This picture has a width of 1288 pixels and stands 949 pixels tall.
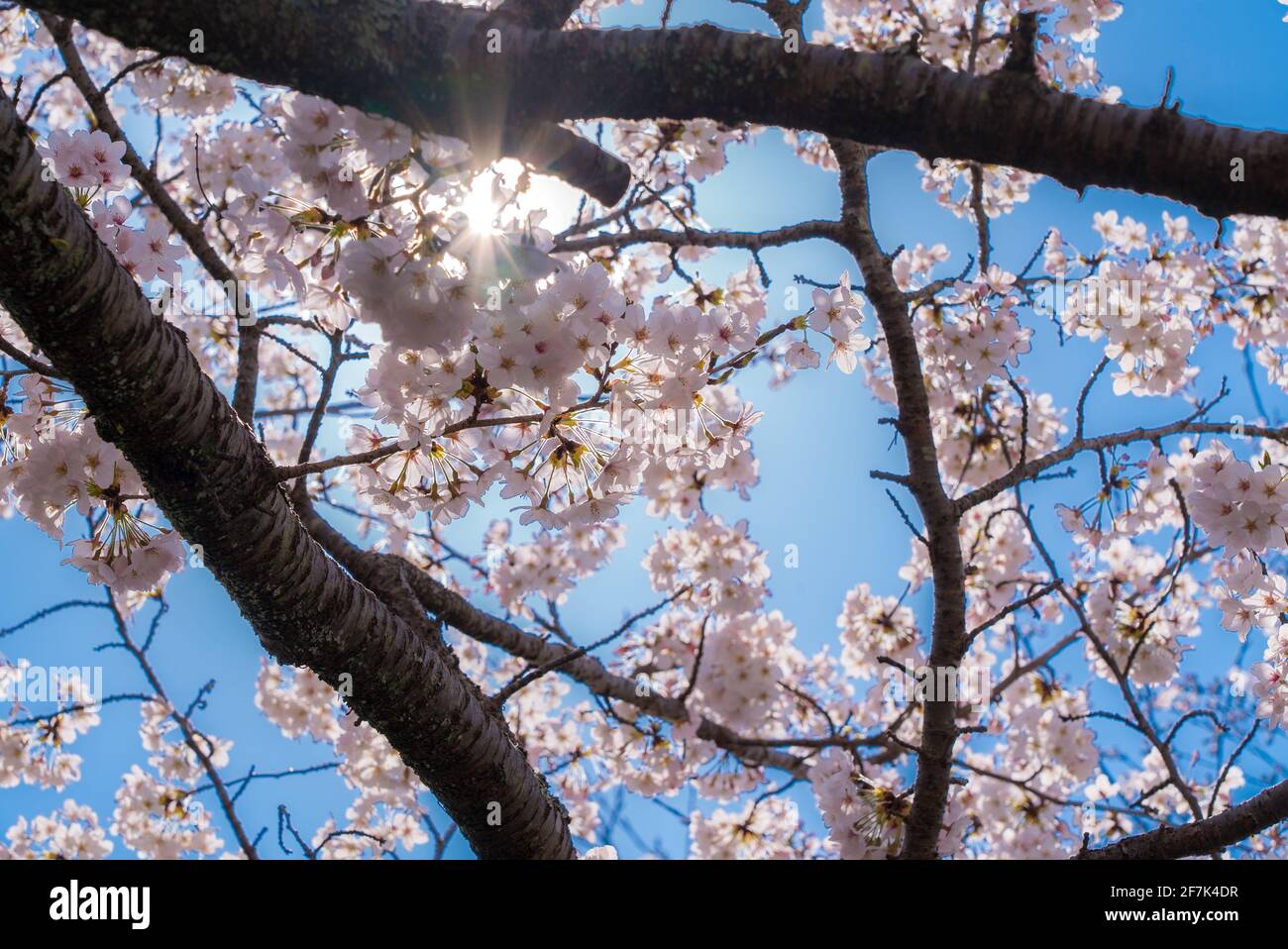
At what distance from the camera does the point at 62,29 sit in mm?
3299

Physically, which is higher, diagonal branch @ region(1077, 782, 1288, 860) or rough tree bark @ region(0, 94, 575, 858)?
rough tree bark @ region(0, 94, 575, 858)

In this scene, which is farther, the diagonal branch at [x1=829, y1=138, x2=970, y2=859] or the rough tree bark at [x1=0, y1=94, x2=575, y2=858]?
the diagonal branch at [x1=829, y1=138, x2=970, y2=859]

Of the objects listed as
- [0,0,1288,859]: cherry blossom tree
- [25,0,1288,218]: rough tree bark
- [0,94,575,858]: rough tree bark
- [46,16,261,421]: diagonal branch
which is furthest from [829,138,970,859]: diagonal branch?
[46,16,261,421]: diagonal branch

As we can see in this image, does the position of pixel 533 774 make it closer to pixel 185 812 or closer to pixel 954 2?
pixel 185 812

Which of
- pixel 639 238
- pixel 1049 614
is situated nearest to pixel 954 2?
pixel 639 238

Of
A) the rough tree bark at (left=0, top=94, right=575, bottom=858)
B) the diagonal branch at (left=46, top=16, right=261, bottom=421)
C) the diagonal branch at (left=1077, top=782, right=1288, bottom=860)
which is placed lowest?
the diagonal branch at (left=1077, top=782, right=1288, bottom=860)

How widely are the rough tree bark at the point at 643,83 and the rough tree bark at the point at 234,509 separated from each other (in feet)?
1.37

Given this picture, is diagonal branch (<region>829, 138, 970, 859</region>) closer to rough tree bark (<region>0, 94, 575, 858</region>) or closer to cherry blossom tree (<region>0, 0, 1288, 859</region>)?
cherry blossom tree (<region>0, 0, 1288, 859</region>)

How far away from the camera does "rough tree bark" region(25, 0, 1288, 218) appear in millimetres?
1421

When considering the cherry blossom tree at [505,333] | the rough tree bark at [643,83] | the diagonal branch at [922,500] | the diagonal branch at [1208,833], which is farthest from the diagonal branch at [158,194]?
the diagonal branch at [1208,833]

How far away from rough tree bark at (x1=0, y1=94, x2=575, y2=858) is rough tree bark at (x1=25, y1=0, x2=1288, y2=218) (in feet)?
1.37

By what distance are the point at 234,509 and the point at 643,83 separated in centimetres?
125

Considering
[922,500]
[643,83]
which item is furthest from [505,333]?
[922,500]
